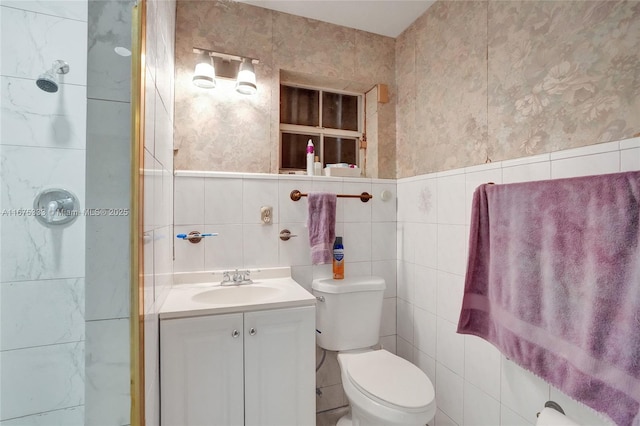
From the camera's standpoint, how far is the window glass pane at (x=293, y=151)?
74.8 inches

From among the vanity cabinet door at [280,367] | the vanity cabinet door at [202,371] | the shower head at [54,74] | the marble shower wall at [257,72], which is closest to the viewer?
the shower head at [54,74]

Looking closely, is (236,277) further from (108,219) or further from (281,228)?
(108,219)

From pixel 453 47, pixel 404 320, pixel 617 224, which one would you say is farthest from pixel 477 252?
pixel 453 47

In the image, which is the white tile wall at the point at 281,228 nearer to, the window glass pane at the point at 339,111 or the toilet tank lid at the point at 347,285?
the toilet tank lid at the point at 347,285

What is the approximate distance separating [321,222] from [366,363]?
768 millimetres

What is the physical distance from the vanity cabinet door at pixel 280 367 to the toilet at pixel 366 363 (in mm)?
235

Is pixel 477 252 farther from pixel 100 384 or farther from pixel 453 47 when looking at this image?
pixel 100 384

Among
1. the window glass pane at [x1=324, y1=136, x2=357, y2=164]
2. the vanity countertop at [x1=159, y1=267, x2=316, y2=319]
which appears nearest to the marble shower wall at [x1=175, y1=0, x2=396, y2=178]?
the window glass pane at [x1=324, y1=136, x2=357, y2=164]

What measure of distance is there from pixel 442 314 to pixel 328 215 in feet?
2.70

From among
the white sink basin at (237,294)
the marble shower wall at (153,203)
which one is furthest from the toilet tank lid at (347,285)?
the marble shower wall at (153,203)

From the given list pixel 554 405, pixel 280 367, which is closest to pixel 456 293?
pixel 554 405

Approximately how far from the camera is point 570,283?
2.93 ft

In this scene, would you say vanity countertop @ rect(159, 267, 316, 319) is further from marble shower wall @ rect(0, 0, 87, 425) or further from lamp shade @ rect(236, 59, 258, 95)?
lamp shade @ rect(236, 59, 258, 95)

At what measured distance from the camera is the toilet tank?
1.58 meters
